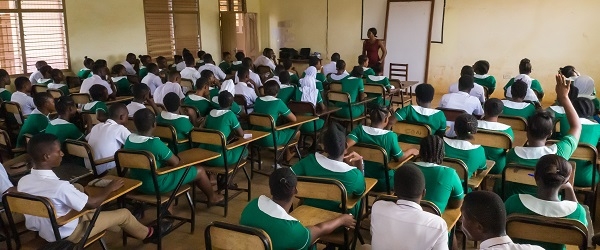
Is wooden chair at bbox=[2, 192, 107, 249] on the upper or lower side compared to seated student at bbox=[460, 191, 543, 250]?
lower

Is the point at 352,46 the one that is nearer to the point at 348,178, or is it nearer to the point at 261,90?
the point at 261,90

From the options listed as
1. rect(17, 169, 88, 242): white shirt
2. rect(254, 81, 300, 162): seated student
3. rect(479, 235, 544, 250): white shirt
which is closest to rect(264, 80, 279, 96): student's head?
rect(254, 81, 300, 162): seated student

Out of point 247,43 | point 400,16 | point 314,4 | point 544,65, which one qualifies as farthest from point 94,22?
point 544,65

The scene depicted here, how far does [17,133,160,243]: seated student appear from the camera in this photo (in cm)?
280

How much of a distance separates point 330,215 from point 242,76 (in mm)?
3982

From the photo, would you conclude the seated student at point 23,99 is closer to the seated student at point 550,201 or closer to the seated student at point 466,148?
the seated student at point 466,148

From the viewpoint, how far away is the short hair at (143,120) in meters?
3.72

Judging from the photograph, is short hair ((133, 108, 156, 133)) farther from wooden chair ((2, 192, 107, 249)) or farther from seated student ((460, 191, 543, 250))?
seated student ((460, 191, 543, 250))

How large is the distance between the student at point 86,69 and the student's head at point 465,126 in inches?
225

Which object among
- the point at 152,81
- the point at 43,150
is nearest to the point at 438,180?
the point at 43,150

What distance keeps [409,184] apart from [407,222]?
0.64 ft

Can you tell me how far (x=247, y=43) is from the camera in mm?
11945

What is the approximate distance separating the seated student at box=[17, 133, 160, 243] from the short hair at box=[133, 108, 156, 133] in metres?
0.72

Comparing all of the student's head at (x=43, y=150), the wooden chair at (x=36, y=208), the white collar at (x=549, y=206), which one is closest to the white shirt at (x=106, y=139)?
the student's head at (x=43, y=150)
